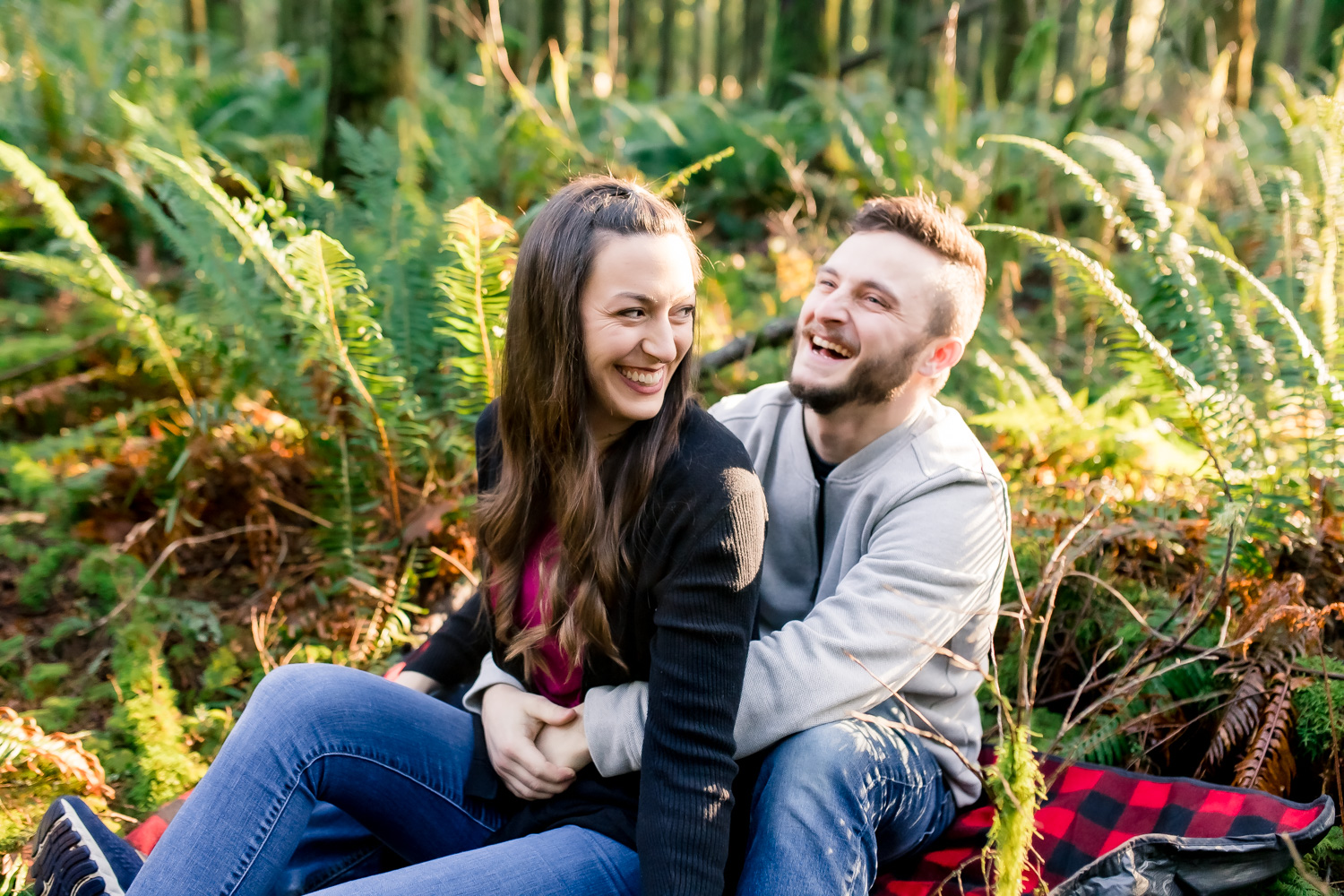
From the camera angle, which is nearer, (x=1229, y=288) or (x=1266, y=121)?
(x=1229, y=288)

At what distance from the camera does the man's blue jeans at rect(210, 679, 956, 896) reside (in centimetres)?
165

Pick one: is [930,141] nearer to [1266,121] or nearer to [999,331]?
[999,331]

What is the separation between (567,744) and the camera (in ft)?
5.89

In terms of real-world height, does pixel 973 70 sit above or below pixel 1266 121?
Answer: above

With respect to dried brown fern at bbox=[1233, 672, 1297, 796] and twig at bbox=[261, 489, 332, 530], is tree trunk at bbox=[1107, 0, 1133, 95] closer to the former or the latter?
dried brown fern at bbox=[1233, 672, 1297, 796]

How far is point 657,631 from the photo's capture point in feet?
5.50

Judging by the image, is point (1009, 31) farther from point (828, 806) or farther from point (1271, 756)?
point (828, 806)

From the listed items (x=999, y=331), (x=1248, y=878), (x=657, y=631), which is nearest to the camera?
(x=657, y=631)

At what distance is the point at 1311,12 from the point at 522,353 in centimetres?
1109

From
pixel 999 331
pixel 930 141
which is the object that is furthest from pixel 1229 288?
pixel 930 141

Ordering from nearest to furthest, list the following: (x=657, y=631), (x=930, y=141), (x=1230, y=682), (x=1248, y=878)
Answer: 1. (x=657, y=631)
2. (x=1248, y=878)
3. (x=1230, y=682)
4. (x=930, y=141)

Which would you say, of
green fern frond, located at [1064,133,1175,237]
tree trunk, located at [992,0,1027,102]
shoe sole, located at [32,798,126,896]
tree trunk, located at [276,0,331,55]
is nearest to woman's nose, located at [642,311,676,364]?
shoe sole, located at [32,798,126,896]

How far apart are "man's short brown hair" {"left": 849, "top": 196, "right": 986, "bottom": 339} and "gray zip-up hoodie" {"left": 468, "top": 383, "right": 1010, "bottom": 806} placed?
0.68ft

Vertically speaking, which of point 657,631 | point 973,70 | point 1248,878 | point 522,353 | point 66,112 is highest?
point 973,70
